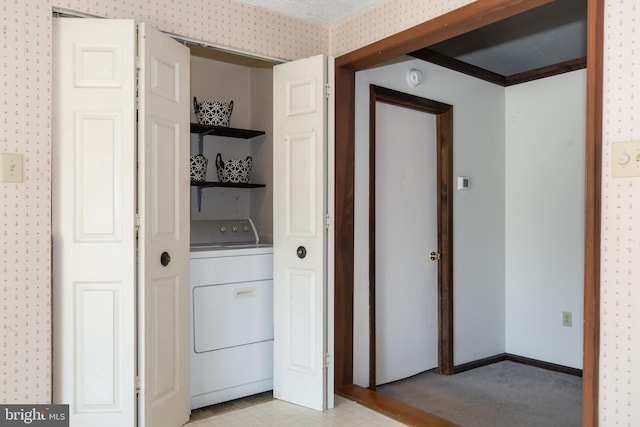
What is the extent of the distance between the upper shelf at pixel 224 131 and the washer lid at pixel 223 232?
1.93 ft

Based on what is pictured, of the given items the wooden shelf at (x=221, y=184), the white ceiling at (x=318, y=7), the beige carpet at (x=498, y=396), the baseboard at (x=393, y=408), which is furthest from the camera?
the wooden shelf at (x=221, y=184)

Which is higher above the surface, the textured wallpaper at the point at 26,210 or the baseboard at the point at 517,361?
the textured wallpaper at the point at 26,210

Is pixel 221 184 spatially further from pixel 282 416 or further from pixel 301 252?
pixel 282 416

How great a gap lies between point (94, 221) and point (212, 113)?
1223 mm

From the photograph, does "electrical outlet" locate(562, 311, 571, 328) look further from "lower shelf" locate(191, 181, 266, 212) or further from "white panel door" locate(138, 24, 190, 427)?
"white panel door" locate(138, 24, 190, 427)

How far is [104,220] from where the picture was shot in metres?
2.23

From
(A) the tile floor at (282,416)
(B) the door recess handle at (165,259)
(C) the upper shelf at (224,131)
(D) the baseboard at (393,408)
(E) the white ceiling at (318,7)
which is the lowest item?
(A) the tile floor at (282,416)

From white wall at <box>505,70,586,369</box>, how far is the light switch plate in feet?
6.80


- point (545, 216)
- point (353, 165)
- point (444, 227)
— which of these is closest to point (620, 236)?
point (353, 165)

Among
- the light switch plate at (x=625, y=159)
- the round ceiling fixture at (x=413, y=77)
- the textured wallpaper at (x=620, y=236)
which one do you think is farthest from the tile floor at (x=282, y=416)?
the round ceiling fixture at (x=413, y=77)

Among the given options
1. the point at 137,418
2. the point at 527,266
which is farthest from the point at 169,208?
the point at 527,266

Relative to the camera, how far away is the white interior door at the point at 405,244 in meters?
3.36

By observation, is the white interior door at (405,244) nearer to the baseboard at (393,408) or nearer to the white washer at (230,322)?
the baseboard at (393,408)

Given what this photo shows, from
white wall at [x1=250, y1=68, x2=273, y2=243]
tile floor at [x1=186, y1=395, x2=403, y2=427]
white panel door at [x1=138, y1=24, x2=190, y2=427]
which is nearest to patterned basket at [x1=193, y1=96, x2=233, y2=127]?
white wall at [x1=250, y1=68, x2=273, y2=243]
